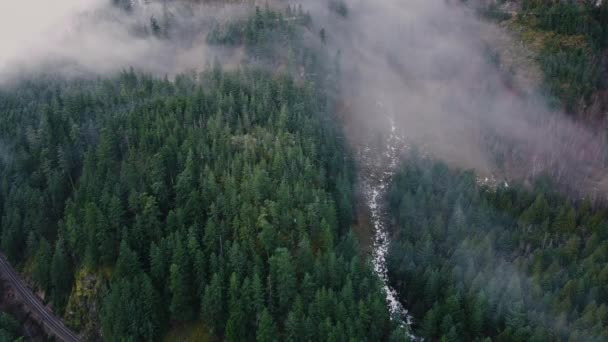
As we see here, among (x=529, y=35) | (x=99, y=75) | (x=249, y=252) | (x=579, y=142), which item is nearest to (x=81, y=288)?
(x=249, y=252)

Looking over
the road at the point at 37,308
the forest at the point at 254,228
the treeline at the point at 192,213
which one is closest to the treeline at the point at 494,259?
the forest at the point at 254,228

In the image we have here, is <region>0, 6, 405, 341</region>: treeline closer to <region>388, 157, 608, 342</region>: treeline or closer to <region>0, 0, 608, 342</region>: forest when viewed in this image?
<region>0, 0, 608, 342</region>: forest

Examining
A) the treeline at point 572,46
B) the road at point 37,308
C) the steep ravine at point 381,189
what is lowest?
the road at point 37,308

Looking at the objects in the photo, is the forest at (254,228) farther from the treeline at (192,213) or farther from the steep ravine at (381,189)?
the steep ravine at (381,189)

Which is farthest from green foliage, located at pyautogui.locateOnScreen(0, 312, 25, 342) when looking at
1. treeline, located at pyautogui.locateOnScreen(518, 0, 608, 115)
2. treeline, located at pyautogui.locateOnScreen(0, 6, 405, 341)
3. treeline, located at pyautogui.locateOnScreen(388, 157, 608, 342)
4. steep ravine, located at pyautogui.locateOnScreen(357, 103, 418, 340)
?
treeline, located at pyautogui.locateOnScreen(518, 0, 608, 115)

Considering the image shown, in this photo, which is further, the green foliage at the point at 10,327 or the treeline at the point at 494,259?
the green foliage at the point at 10,327
